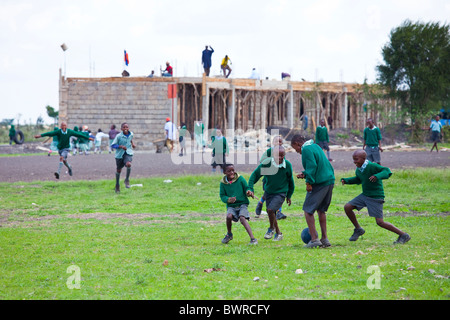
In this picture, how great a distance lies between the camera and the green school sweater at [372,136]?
17719 mm

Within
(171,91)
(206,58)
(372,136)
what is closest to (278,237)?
(372,136)

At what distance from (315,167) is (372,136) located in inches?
372

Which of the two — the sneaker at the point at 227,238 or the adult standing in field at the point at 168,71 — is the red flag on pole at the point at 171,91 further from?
the sneaker at the point at 227,238

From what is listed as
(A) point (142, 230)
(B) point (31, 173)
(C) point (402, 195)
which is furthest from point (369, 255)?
(B) point (31, 173)

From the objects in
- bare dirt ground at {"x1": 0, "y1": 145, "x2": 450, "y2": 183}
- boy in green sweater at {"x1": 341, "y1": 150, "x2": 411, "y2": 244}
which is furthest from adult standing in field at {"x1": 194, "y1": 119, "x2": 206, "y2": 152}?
boy in green sweater at {"x1": 341, "y1": 150, "x2": 411, "y2": 244}

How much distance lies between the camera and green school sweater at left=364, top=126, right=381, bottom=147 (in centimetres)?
1772

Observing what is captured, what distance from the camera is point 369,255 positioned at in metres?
8.23

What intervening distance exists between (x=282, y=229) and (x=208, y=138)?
2555 cm

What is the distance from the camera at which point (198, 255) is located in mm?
8562

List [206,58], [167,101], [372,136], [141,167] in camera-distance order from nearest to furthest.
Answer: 1. [372,136]
2. [141,167]
3. [167,101]
4. [206,58]

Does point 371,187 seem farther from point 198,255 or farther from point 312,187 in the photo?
point 198,255

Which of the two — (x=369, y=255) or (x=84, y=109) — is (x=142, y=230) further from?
(x=84, y=109)

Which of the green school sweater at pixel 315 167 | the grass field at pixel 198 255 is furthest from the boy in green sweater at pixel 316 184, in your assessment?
the grass field at pixel 198 255
